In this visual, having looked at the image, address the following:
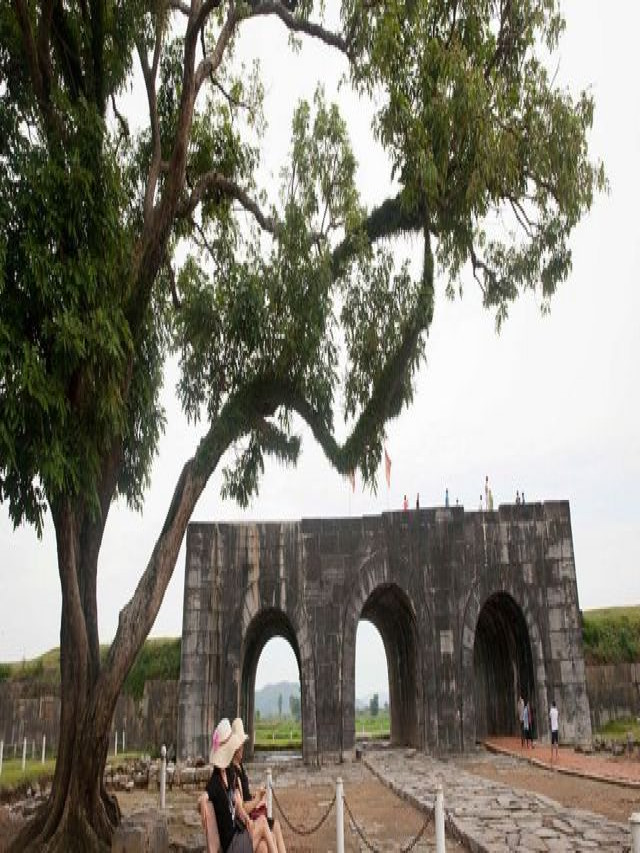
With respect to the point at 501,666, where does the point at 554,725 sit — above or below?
below

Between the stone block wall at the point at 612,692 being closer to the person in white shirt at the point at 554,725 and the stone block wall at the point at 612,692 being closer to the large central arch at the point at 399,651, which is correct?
the person in white shirt at the point at 554,725

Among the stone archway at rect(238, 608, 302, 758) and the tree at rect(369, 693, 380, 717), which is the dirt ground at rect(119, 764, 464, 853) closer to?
the stone archway at rect(238, 608, 302, 758)

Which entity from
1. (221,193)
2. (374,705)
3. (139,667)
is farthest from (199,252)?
(374,705)

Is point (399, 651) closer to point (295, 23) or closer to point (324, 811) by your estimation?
point (324, 811)

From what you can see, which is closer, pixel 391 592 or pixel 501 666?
pixel 391 592

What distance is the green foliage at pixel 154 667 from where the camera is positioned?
21.9 meters

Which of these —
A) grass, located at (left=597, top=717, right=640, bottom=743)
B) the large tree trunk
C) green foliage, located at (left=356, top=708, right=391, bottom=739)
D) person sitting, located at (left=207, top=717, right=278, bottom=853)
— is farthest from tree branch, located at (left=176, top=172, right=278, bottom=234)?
green foliage, located at (left=356, top=708, right=391, bottom=739)

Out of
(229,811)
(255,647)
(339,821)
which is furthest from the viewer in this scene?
(255,647)

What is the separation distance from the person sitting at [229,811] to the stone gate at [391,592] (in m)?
13.4

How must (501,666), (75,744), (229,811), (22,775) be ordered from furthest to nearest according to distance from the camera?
(501,666), (22,775), (75,744), (229,811)

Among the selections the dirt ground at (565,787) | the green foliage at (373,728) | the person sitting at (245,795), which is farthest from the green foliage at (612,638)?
the person sitting at (245,795)

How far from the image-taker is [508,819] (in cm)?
931

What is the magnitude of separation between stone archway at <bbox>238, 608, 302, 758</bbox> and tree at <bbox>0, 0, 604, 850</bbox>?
8.73 metres

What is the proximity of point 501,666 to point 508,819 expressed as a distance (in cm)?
1380
